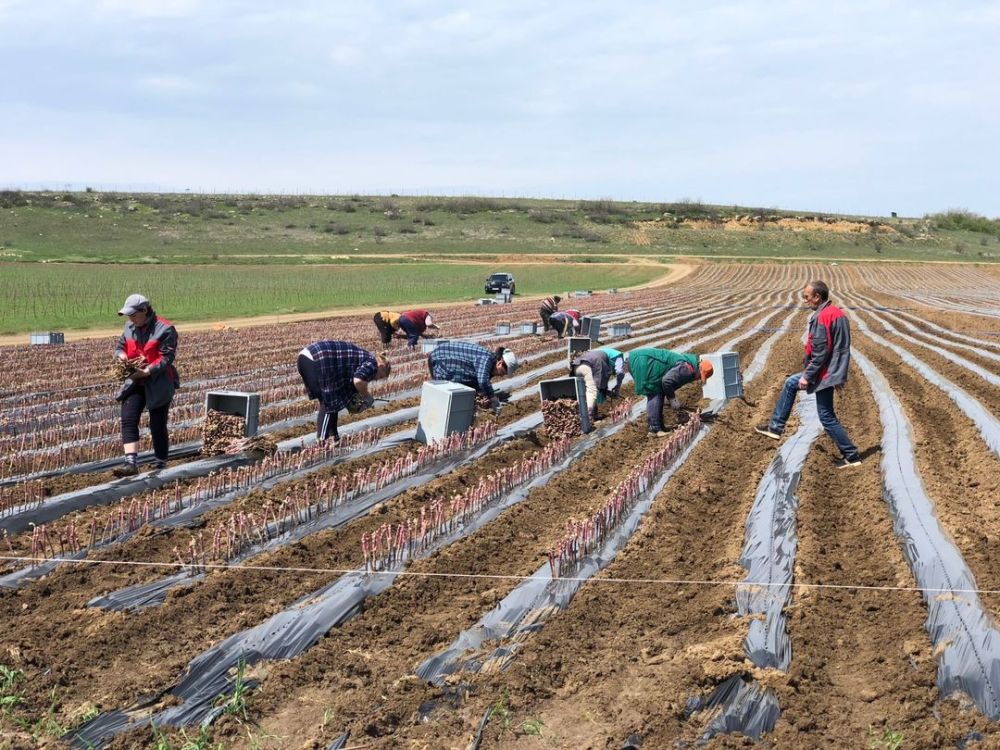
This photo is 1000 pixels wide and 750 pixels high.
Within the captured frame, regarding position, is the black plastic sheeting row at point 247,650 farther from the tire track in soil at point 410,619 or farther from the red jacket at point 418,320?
the red jacket at point 418,320

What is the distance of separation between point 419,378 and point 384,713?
9.61 meters

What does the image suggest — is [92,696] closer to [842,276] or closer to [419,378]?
[419,378]

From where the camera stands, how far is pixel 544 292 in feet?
134

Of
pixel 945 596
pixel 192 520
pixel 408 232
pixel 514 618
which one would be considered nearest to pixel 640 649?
pixel 514 618

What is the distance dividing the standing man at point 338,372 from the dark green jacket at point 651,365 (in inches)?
98.1

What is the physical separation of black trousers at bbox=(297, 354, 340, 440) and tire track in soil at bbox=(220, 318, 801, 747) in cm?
328

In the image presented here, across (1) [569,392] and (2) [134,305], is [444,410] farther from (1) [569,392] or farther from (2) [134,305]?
(2) [134,305]

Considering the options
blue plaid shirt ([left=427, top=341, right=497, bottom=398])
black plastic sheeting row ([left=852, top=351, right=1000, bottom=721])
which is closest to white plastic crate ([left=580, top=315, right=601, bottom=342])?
blue plaid shirt ([left=427, top=341, right=497, bottom=398])

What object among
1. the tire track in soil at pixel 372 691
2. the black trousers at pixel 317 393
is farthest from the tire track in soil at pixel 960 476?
the black trousers at pixel 317 393

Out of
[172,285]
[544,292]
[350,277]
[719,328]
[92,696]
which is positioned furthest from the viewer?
[350,277]

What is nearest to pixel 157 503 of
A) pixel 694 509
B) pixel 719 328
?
pixel 694 509

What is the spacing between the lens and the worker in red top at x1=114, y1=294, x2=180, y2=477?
22.5 feet

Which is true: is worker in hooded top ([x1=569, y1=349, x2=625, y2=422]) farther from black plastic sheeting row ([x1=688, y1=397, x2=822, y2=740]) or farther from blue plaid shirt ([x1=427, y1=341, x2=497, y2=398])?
black plastic sheeting row ([x1=688, y1=397, x2=822, y2=740])

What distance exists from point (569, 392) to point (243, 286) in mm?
31171
